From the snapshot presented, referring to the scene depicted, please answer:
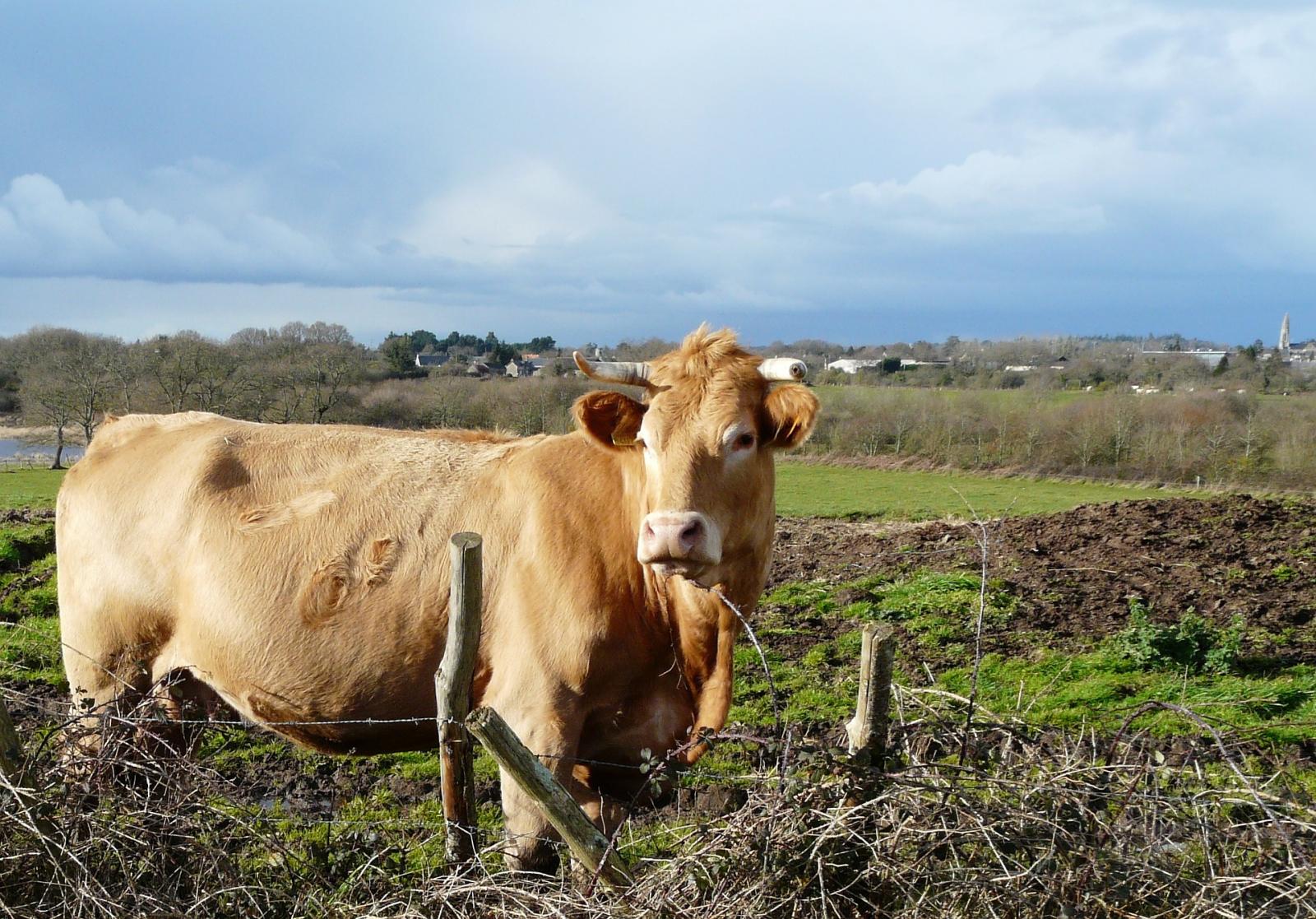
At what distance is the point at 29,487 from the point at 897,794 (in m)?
37.7

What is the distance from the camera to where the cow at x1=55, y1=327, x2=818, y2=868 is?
13.8ft

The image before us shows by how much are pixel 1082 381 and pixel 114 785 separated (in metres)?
70.2

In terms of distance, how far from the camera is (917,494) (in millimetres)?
33312

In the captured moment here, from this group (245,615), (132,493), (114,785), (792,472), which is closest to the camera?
(114,785)

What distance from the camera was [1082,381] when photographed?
65.6 metres

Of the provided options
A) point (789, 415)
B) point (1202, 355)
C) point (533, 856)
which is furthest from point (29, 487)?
point (1202, 355)

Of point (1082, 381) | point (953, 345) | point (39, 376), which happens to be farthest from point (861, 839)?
point (953, 345)

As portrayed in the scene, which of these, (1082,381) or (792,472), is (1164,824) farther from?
Answer: (1082,381)

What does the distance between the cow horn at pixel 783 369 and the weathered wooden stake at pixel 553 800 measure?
226cm

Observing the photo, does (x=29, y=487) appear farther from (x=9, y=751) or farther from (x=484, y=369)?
(x=9, y=751)

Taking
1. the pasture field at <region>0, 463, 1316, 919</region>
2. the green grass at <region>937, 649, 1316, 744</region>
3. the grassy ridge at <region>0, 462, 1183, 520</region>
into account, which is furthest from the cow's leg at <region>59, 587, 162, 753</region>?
the grassy ridge at <region>0, 462, 1183, 520</region>

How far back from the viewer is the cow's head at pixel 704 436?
381 cm

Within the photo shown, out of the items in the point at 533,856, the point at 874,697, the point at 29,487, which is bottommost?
the point at 29,487

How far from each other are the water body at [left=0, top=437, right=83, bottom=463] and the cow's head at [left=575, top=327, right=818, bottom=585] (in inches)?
2107
